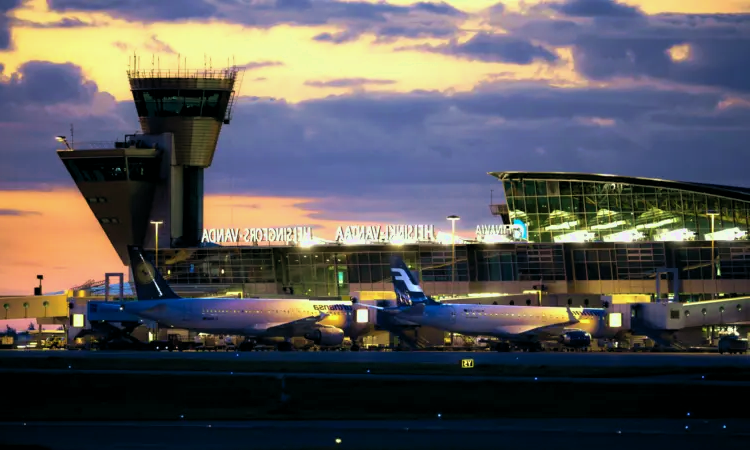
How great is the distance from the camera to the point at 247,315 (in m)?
117

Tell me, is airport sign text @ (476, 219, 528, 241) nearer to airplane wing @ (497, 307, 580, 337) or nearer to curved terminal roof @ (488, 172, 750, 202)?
curved terminal roof @ (488, 172, 750, 202)

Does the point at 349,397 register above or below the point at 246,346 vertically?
below

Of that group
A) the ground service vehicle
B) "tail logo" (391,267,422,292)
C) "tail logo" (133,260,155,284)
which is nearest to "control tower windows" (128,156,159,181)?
"tail logo" (133,260,155,284)

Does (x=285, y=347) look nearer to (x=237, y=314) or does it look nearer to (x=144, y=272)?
(x=237, y=314)

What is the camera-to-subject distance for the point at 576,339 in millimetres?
114688

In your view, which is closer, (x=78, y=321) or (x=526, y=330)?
(x=526, y=330)

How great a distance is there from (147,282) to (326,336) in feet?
61.8

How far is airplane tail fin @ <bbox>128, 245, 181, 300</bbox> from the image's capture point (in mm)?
117438

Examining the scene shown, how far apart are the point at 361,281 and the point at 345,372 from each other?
305ft

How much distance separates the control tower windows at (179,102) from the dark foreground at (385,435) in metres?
129

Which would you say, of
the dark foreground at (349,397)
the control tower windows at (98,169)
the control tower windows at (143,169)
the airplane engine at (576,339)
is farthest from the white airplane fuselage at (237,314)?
the control tower windows at (98,169)

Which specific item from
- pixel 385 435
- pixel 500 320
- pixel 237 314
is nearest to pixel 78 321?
pixel 237 314

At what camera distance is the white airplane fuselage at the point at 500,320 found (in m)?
114

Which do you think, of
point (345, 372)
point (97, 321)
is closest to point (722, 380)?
point (345, 372)
